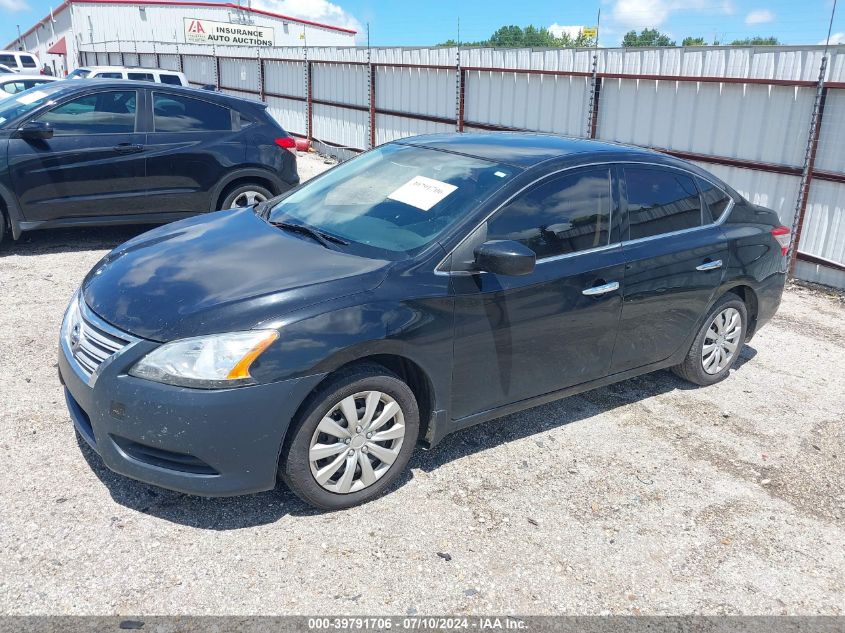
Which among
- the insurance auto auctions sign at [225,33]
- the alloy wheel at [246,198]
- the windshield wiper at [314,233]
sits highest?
the insurance auto auctions sign at [225,33]

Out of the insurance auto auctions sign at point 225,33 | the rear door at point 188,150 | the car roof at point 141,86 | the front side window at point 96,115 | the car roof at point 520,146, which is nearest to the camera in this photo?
the car roof at point 520,146

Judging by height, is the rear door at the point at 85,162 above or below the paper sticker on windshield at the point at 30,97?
below

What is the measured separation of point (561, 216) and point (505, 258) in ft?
2.47

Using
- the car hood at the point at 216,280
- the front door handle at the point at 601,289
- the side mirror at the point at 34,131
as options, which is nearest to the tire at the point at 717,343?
the front door handle at the point at 601,289

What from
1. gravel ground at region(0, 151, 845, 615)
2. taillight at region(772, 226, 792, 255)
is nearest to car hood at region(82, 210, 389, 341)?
gravel ground at region(0, 151, 845, 615)

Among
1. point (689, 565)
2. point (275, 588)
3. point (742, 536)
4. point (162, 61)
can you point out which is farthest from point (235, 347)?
point (162, 61)

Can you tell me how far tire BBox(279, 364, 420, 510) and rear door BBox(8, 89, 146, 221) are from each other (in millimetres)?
5199

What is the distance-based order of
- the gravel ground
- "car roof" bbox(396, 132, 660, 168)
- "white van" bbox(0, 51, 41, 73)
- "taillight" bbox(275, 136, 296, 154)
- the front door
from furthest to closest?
1. "white van" bbox(0, 51, 41, 73)
2. "taillight" bbox(275, 136, 296, 154)
3. "car roof" bbox(396, 132, 660, 168)
4. the front door
5. the gravel ground

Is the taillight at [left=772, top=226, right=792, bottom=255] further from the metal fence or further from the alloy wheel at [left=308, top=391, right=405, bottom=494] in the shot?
the alloy wheel at [left=308, top=391, right=405, bottom=494]

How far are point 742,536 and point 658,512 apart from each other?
1.32 ft

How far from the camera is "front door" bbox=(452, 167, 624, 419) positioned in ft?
12.3

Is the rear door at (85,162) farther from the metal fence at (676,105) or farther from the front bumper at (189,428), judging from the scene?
the metal fence at (676,105)

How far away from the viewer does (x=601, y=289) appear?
13.8 feet

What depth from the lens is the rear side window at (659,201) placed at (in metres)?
4.46
